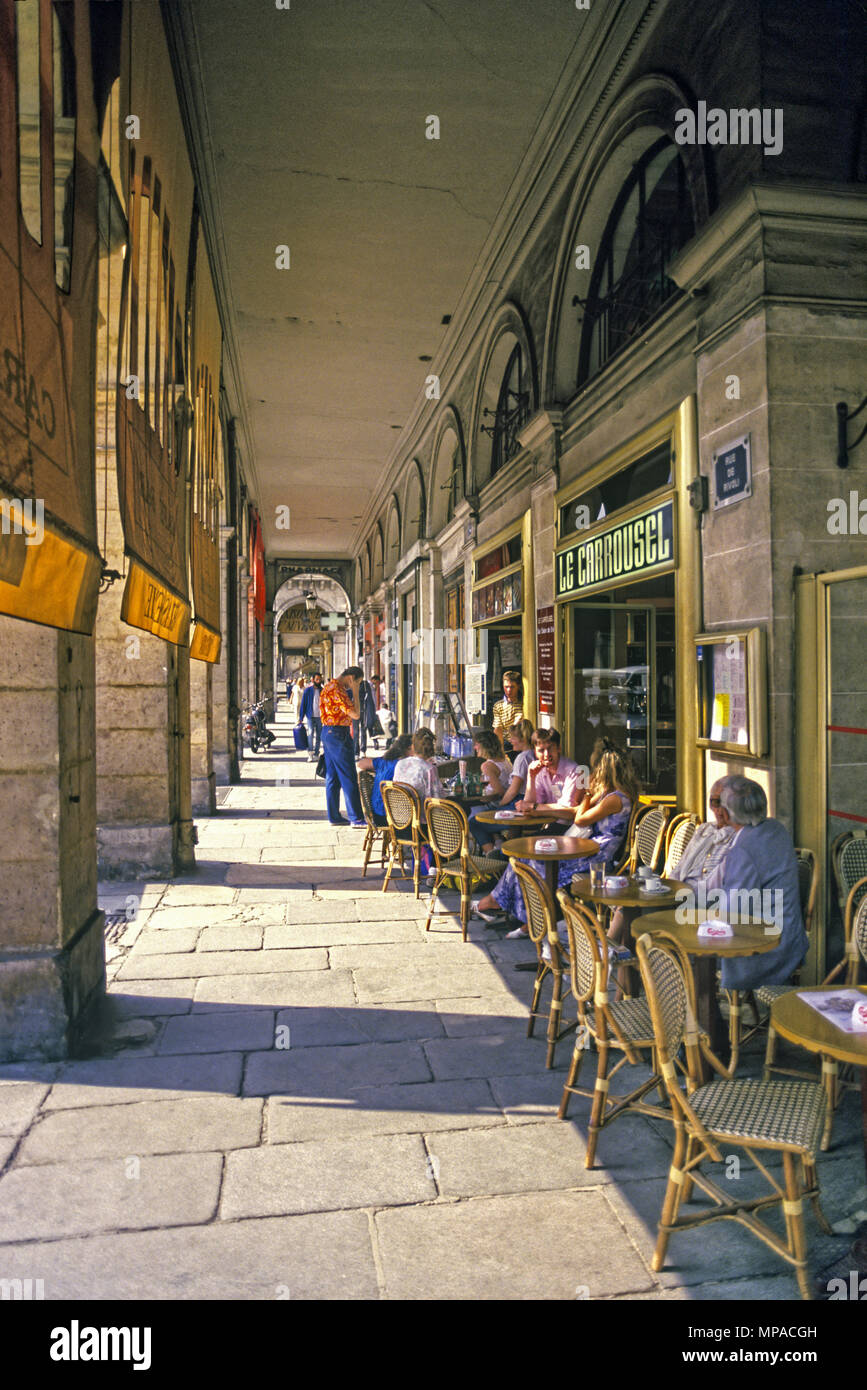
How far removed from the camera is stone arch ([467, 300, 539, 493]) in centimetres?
920

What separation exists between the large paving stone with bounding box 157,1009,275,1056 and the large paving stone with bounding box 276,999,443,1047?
12 centimetres

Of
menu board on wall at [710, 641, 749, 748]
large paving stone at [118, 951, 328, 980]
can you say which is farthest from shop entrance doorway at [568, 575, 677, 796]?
large paving stone at [118, 951, 328, 980]

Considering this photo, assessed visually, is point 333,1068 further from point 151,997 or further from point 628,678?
point 628,678

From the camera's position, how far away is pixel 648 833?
5742 mm

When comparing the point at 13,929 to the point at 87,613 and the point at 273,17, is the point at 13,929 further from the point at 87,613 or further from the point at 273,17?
the point at 273,17

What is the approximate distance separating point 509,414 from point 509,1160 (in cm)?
914

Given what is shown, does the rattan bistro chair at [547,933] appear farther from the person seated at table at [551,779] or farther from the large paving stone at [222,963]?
the person seated at table at [551,779]

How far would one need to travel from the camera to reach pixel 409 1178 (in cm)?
318

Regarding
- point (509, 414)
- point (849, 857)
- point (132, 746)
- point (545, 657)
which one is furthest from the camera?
point (509, 414)

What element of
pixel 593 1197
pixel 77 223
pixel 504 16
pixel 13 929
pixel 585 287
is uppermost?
pixel 504 16

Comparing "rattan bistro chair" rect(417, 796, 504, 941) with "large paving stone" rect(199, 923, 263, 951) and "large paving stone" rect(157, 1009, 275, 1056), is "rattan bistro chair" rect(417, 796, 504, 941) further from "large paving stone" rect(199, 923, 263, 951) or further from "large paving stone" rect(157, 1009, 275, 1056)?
"large paving stone" rect(157, 1009, 275, 1056)

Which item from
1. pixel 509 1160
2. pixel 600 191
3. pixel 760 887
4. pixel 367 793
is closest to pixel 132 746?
pixel 367 793

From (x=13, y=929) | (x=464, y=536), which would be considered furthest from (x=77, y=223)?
(x=464, y=536)
